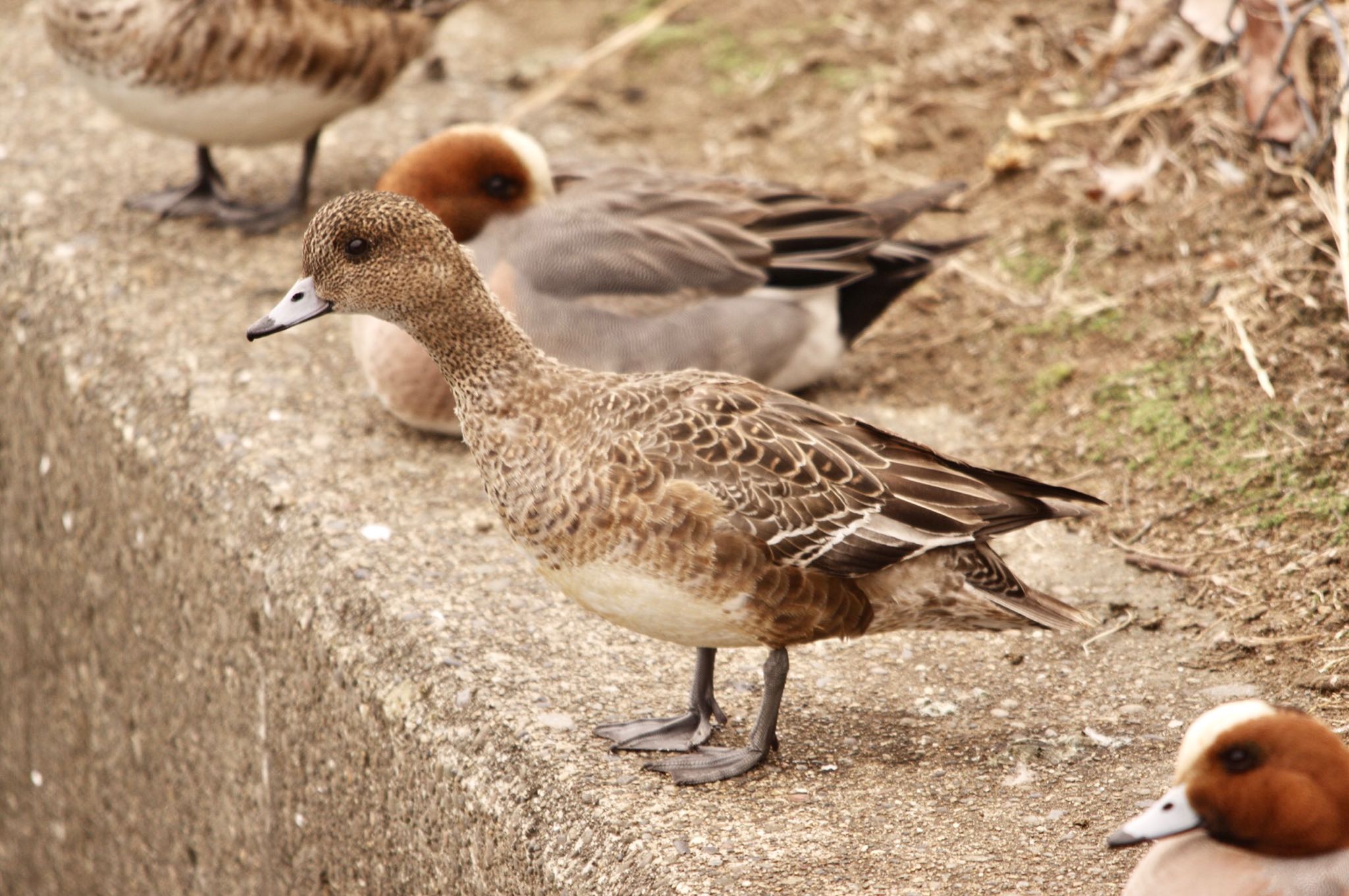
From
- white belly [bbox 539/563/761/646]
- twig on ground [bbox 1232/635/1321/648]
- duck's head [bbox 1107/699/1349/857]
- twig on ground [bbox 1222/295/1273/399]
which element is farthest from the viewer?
twig on ground [bbox 1222/295/1273/399]

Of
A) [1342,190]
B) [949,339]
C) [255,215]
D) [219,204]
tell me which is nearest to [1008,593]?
[1342,190]

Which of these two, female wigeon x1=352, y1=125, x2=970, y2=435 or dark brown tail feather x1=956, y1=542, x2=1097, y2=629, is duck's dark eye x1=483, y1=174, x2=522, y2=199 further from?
dark brown tail feather x1=956, y1=542, x2=1097, y2=629

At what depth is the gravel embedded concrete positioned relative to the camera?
8.51 ft

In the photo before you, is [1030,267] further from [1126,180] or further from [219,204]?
[219,204]

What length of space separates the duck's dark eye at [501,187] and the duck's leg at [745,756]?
1.82 m

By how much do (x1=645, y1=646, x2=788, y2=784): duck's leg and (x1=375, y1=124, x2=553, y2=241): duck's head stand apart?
181 cm

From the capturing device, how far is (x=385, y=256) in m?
2.69

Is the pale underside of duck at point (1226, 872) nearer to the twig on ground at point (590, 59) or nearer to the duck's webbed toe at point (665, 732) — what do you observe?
the duck's webbed toe at point (665, 732)

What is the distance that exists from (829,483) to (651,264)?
4.67ft

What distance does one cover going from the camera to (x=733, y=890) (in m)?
2.35

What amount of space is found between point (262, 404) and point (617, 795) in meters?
1.84

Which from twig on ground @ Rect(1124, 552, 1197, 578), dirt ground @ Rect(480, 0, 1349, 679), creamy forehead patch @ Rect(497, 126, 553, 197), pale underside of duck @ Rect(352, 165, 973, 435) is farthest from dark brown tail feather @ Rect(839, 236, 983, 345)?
twig on ground @ Rect(1124, 552, 1197, 578)

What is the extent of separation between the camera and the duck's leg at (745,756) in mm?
2660

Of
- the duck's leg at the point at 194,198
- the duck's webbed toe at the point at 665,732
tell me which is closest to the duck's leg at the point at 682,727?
the duck's webbed toe at the point at 665,732
